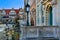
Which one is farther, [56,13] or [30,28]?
[56,13]

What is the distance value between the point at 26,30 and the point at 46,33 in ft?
4.91

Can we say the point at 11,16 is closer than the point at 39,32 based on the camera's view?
No

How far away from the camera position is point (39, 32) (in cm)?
1429

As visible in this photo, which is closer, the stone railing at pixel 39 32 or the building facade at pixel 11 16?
the stone railing at pixel 39 32

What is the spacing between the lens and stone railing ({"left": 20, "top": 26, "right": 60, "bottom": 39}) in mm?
13961

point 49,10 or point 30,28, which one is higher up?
point 49,10

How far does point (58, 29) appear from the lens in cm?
1470

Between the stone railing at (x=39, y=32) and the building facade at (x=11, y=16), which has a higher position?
the building facade at (x=11, y=16)

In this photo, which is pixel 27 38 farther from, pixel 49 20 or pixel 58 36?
pixel 49 20

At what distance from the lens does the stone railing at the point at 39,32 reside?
45.8 feet

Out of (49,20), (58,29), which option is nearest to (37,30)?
(58,29)

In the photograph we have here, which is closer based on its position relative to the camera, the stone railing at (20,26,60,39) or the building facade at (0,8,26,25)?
the stone railing at (20,26,60,39)

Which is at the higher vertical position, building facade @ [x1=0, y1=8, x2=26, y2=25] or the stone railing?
building facade @ [x1=0, y1=8, x2=26, y2=25]

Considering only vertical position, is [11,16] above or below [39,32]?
above
